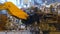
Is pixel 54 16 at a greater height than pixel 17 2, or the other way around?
pixel 17 2

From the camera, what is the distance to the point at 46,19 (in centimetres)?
263

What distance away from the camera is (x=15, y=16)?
8.36ft

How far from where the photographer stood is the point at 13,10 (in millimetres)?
2543

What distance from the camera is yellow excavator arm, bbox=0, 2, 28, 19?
254cm

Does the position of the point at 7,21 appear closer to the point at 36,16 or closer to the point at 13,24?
the point at 13,24

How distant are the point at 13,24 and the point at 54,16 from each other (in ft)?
2.11

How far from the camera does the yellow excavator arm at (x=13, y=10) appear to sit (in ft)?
8.32

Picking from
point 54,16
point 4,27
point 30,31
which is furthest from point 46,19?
point 4,27

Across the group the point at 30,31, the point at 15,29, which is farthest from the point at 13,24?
the point at 30,31

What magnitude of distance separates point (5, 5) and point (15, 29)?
0.39m

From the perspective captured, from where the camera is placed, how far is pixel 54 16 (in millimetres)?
2613

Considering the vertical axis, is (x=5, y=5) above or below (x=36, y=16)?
above

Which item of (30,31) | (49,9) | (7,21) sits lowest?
(30,31)

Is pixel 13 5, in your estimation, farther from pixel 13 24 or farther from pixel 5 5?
pixel 13 24
